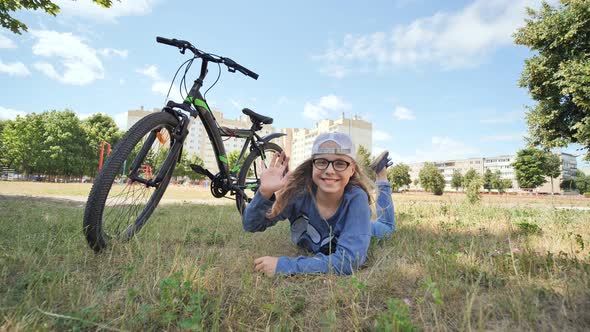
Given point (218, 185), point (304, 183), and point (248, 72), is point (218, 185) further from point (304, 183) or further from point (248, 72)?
point (304, 183)

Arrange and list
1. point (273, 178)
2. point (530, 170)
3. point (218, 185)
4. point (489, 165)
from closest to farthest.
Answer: point (273, 178) → point (218, 185) → point (530, 170) → point (489, 165)

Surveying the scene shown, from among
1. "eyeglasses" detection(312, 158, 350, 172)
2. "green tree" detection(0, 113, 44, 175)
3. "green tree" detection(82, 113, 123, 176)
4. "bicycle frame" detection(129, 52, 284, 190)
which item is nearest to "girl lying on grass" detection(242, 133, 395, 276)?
"eyeglasses" detection(312, 158, 350, 172)

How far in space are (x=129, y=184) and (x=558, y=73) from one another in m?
18.1

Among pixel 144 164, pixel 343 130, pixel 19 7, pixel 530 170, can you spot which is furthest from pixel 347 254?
pixel 343 130

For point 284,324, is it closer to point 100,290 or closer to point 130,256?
point 100,290

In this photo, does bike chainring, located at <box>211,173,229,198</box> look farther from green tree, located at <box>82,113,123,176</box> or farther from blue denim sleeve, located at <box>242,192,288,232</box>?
green tree, located at <box>82,113,123,176</box>

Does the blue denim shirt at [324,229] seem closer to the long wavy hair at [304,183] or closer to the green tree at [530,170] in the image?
the long wavy hair at [304,183]

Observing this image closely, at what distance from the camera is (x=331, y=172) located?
2.38m

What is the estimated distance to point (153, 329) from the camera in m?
1.30

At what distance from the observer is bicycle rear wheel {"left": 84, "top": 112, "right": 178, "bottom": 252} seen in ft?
6.93

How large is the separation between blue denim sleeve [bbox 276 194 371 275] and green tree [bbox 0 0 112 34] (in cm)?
742

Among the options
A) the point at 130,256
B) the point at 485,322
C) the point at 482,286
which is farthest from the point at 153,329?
the point at 482,286

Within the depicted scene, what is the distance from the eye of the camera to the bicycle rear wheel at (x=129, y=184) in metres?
2.11

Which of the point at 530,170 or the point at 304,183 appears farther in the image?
the point at 530,170
